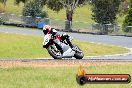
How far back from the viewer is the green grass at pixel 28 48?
30.0 meters

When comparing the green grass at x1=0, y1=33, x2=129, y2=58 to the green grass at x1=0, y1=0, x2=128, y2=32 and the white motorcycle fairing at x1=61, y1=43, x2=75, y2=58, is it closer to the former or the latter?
the white motorcycle fairing at x1=61, y1=43, x2=75, y2=58

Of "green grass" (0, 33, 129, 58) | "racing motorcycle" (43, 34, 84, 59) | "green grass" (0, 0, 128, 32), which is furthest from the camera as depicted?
"green grass" (0, 0, 128, 32)

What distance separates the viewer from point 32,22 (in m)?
57.8

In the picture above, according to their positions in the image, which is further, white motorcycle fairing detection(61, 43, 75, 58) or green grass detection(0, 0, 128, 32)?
green grass detection(0, 0, 128, 32)

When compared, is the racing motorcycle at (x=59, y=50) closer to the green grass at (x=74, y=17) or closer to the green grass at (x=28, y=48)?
the green grass at (x=28, y=48)

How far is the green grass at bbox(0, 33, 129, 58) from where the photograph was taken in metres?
30.0

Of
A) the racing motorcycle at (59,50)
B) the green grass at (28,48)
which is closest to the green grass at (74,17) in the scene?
the green grass at (28,48)

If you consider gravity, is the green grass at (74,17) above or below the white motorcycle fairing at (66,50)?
below

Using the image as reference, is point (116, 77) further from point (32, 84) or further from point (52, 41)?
point (52, 41)

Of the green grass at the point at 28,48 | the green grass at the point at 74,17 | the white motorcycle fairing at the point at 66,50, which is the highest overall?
the white motorcycle fairing at the point at 66,50

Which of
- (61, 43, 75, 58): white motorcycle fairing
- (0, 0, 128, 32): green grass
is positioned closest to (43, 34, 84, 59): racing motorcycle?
(61, 43, 75, 58): white motorcycle fairing

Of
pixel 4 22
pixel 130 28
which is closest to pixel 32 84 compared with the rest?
pixel 130 28

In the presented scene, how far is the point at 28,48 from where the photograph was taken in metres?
32.1

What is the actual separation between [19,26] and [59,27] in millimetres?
5177
